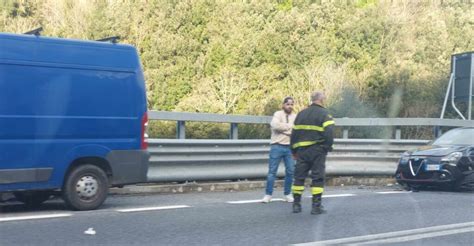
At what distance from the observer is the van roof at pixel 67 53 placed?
27.4 feet

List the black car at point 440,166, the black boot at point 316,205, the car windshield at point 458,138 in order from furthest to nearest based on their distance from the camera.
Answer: the car windshield at point 458,138, the black car at point 440,166, the black boot at point 316,205

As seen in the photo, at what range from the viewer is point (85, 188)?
357 inches

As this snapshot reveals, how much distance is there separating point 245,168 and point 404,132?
10.5 m

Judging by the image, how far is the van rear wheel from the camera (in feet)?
29.1

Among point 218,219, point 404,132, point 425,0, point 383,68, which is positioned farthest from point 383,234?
point 425,0

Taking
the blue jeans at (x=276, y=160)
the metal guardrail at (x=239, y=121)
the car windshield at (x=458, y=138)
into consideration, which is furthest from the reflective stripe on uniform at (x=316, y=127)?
the car windshield at (x=458, y=138)

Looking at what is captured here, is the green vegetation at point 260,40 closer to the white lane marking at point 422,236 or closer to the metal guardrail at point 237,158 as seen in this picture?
the metal guardrail at point 237,158

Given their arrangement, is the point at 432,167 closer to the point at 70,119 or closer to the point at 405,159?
the point at 405,159

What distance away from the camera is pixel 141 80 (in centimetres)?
957

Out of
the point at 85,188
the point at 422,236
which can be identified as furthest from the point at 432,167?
the point at 85,188

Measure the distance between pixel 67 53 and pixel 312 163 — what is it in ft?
11.7

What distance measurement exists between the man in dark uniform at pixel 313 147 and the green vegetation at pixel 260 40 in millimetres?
27899

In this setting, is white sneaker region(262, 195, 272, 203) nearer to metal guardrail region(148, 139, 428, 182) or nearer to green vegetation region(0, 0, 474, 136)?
metal guardrail region(148, 139, 428, 182)

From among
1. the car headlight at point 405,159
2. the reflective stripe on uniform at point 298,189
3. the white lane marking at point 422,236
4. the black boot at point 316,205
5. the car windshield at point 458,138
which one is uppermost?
the car windshield at point 458,138
